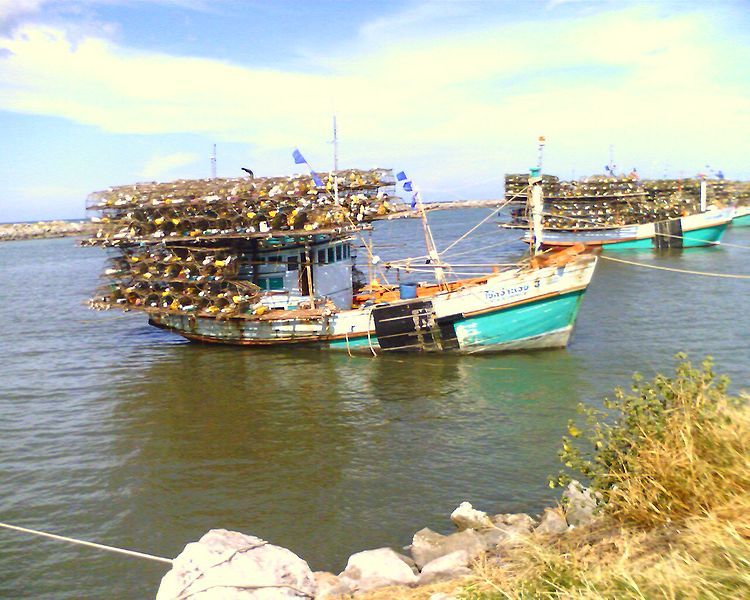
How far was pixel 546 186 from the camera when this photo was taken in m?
57.6

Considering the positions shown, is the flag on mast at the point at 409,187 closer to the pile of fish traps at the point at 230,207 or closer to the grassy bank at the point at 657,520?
the pile of fish traps at the point at 230,207

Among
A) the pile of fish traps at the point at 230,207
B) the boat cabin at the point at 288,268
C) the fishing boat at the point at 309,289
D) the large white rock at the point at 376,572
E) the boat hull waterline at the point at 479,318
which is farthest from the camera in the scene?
the boat cabin at the point at 288,268

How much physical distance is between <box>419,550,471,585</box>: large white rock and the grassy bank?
481 millimetres

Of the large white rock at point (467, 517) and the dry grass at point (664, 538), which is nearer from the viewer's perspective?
the dry grass at point (664, 538)

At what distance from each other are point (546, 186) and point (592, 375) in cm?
4062

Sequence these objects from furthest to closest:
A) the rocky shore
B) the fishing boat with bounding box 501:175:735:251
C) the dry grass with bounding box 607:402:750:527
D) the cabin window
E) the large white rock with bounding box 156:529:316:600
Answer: the rocky shore, the fishing boat with bounding box 501:175:735:251, the cabin window, the large white rock with bounding box 156:529:316:600, the dry grass with bounding box 607:402:750:527

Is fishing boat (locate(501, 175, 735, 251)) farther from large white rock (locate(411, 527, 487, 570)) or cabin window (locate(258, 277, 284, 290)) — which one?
large white rock (locate(411, 527, 487, 570))

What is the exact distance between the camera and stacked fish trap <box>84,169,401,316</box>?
22.1 meters

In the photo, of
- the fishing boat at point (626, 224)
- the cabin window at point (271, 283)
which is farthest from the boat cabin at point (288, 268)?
the fishing boat at point (626, 224)

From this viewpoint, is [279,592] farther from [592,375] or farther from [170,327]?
[170,327]

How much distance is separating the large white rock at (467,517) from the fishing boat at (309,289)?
1076 centimetres

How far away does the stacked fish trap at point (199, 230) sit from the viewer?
22.1 meters

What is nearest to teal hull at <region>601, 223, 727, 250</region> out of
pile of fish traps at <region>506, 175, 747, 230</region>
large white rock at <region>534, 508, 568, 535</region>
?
pile of fish traps at <region>506, 175, 747, 230</region>

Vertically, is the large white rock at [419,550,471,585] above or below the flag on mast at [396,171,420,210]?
below
